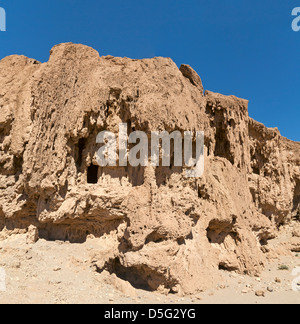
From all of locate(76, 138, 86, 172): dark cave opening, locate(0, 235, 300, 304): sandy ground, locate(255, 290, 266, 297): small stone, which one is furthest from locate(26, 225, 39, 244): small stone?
locate(255, 290, 266, 297): small stone

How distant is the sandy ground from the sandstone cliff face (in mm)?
372

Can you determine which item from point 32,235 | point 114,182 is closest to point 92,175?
point 114,182

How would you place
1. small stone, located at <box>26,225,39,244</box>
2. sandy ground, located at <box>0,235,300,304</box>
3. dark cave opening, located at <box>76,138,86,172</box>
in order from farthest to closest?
dark cave opening, located at <box>76,138,86,172</box>, small stone, located at <box>26,225,39,244</box>, sandy ground, located at <box>0,235,300,304</box>

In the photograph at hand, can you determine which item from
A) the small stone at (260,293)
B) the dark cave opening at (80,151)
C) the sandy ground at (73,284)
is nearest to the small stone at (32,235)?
the sandy ground at (73,284)

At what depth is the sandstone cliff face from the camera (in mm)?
7039

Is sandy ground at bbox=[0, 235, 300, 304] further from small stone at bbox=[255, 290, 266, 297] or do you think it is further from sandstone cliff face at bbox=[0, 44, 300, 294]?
sandstone cliff face at bbox=[0, 44, 300, 294]

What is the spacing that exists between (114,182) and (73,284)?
327 centimetres

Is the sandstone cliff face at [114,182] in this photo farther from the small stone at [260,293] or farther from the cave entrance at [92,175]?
the small stone at [260,293]

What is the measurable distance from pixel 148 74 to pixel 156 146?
2.93m

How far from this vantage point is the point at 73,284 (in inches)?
248

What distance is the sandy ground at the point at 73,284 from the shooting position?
575cm

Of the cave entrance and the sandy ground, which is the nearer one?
the sandy ground
